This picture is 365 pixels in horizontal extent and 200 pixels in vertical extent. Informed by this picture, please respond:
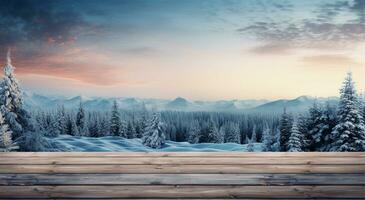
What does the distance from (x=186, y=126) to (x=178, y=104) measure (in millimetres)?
269

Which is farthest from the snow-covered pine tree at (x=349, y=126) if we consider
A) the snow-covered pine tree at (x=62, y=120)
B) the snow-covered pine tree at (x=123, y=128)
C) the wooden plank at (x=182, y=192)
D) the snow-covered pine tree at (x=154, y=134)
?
the snow-covered pine tree at (x=62, y=120)

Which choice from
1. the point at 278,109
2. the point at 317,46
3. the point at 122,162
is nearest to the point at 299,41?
the point at 317,46

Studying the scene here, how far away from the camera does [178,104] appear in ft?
16.8

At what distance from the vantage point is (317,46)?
4910 millimetres

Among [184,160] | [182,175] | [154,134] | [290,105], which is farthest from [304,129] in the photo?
[182,175]

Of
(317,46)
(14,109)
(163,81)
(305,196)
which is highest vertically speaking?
(317,46)

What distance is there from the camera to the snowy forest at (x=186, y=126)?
480 centimetres

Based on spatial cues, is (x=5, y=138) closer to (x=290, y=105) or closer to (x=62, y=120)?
(x=62, y=120)

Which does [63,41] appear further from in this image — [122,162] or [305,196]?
[305,196]

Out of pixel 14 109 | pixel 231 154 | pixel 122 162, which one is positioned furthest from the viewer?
pixel 14 109

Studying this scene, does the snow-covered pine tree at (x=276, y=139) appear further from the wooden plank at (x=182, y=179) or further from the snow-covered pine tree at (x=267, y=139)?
the wooden plank at (x=182, y=179)

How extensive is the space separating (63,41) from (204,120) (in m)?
1.81

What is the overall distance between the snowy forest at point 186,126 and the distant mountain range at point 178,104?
0.06m

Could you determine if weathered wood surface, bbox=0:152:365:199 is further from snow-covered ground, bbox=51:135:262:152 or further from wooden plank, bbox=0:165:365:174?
snow-covered ground, bbox=51:135:262:152
